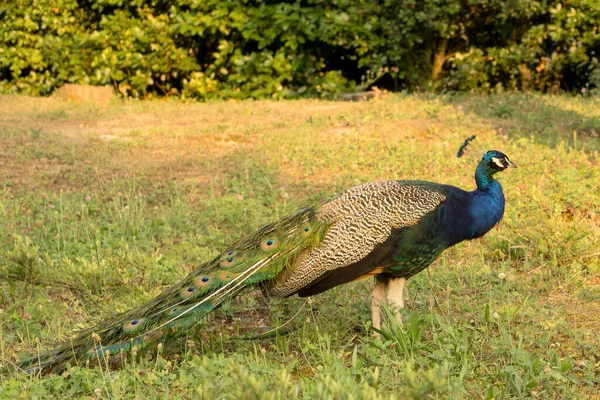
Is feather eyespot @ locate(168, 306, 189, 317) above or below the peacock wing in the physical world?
below

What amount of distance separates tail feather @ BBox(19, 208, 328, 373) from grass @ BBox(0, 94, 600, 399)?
10 centimetres

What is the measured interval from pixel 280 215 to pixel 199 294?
2268 mm

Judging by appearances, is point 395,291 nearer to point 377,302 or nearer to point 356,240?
point 377,302

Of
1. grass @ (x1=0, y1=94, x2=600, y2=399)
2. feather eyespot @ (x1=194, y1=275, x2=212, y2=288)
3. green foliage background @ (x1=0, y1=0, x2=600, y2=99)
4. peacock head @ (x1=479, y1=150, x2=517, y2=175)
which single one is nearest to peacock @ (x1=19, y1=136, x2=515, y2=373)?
feather eyespot @ (x1=194, y1=275, x2=212, y2=288)

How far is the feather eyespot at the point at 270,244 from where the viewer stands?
398cm

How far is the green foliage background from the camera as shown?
1152cm

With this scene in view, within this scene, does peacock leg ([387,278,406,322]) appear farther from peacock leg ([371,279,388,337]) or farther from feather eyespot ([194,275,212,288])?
feather eyespot ([194,275,212,288])

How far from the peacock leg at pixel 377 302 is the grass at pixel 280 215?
4.9 inches

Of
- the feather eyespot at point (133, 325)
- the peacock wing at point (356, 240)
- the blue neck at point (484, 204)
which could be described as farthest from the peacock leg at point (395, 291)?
the feather eyespot at point (133, 325)

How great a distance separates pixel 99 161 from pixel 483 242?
373 centimetres

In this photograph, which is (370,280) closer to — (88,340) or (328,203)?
(328,203)

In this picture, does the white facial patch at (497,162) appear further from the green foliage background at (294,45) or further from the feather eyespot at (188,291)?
the green foliage background at (294,45)

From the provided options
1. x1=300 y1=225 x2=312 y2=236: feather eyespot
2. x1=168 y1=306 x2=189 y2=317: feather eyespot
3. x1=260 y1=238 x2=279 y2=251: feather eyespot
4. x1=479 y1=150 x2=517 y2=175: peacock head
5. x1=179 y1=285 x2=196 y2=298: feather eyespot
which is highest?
x1=479 y1=150 x2=517 y2=175: peacock head

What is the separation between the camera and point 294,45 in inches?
462
